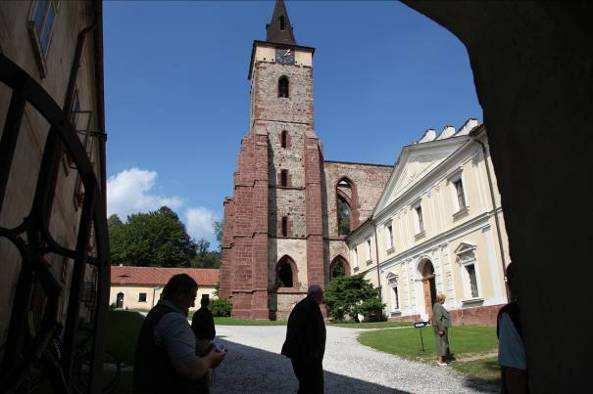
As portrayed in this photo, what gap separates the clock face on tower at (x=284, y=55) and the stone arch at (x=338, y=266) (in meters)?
16.7

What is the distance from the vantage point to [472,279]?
63.1 feet

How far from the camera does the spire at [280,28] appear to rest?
37.9 m

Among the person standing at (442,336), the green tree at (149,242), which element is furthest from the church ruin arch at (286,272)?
the green tree at (149,242)

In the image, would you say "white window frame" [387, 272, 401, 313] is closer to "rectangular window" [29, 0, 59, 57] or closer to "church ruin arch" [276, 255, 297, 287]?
"church ruin arch" [276, 255, 297, 287]

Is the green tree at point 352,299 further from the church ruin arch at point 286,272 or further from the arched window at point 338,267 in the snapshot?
the arched window at point 338,267

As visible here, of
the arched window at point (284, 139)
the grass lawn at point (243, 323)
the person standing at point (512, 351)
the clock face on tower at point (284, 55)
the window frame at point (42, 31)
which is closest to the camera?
the person standing at point (512, 351)

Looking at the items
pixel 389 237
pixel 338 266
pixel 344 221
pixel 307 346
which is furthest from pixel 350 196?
pixel 307 346

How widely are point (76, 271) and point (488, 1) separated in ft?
7.21

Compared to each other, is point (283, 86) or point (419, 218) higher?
point (283, 86)

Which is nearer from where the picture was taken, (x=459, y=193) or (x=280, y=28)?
(x=459, y=193)

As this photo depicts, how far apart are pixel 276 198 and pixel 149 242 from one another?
127 ft

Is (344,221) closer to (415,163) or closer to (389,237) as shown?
(389,237)

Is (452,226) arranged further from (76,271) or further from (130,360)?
(76,271)

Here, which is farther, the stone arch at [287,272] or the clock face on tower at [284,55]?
the clock face on tower at [284,55]
